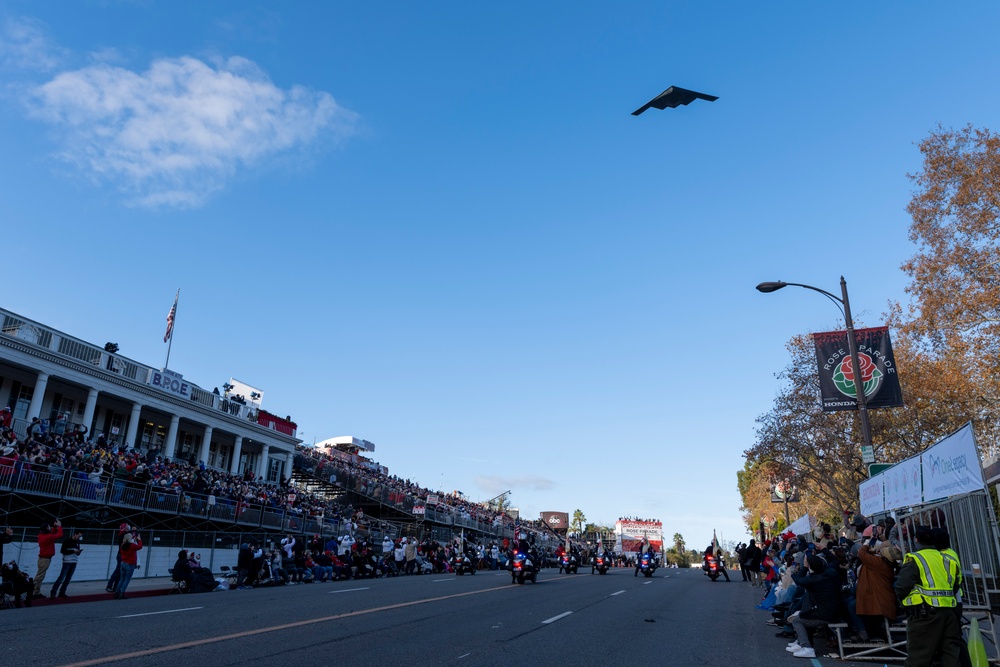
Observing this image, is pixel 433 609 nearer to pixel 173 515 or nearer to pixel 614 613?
pixel 614 613

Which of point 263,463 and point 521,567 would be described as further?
point 263,463

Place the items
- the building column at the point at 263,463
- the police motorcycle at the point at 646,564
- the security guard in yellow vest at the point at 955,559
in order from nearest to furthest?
1. the security guard in yellow vest at the point at 955,559
2. the police motorcycle at the point at 646,564
3. the building column at the point at 263,463

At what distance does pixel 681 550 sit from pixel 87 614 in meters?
185

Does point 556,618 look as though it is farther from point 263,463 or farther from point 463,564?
point 263,463

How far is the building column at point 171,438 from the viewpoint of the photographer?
39534 mm

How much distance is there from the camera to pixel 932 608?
734 cm

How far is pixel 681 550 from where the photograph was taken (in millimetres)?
182125

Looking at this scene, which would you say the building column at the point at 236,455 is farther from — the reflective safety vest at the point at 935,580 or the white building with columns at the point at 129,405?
the reflective safety vest at the point at 935,580

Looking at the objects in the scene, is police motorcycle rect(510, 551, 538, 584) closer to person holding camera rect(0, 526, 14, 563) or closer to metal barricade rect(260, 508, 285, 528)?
metal barricade rect(260, 508, 285, 528)

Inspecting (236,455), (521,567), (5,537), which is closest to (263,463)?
(236,455)

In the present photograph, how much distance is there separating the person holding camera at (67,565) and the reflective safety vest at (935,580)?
17511mm

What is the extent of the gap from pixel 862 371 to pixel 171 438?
118 ft

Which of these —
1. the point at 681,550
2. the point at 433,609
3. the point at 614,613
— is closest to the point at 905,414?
the point at 614,613

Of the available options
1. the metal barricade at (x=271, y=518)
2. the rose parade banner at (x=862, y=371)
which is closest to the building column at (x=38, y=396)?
the metal barricade at (x=271, y=518)
